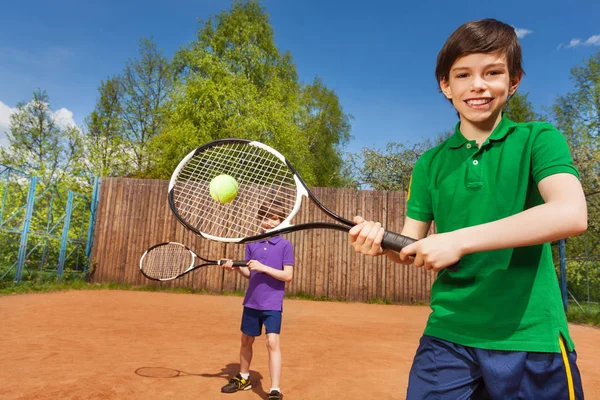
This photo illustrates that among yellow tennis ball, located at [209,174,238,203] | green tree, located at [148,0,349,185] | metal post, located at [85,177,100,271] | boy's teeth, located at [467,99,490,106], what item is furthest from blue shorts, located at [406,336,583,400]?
green tree, located at [148,0,349,185]

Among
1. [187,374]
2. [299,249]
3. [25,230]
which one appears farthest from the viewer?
[299,249]

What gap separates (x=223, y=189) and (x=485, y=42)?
208 cm

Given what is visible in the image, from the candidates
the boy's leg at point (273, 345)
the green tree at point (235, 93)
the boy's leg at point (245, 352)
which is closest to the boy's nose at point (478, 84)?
the boy's leg at point (273, 345)

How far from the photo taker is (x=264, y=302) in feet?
11.5

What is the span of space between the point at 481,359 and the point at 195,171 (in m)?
2.24

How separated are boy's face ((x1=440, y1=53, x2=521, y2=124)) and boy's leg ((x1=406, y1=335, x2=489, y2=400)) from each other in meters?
0.79

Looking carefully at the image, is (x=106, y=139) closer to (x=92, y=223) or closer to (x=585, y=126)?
(x=92, y=223)

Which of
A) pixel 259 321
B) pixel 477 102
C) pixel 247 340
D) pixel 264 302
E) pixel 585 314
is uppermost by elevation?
pixel 477 102

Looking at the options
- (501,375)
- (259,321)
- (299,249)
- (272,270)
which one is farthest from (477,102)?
(299,249)

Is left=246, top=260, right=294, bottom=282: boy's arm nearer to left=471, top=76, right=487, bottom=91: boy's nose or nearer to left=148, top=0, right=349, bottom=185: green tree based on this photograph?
left=471, top=76, right=487, bottom=91: boy's nose

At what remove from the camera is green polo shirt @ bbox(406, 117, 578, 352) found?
1.24m

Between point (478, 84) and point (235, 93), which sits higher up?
point (235, 93)

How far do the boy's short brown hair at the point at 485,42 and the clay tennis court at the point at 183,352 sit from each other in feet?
9.66

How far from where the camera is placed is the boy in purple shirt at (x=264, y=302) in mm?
3434
